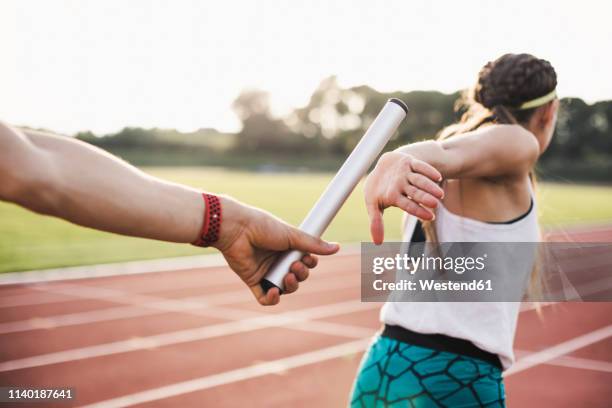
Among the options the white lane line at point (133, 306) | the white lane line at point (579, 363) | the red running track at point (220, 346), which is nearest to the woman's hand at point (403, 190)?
the red running track at point (220, 346)

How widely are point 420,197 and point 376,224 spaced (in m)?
0.13

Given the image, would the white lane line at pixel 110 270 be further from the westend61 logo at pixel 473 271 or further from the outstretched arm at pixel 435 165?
the outstretched arm at pixel 435 165

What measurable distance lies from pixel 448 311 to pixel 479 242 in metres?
0.24

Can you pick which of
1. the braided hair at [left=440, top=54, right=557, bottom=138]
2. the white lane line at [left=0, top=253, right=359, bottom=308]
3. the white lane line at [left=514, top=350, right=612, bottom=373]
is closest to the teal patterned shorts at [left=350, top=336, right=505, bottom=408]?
the braided hair at [left=440, top=54, right=557, bottom=138]

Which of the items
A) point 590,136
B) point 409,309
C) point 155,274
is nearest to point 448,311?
point 409,309

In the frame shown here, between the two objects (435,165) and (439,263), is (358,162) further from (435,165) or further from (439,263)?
(439,263)

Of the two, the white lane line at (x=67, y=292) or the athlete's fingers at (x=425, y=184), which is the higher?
the athlete's fingers at (x=425, y=184)

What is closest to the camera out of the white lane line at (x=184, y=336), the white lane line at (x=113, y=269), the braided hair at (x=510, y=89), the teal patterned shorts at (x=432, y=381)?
the teal patterned shorts at (x=432, y=381)

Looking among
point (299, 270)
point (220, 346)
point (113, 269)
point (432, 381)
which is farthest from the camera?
point (113, 269)

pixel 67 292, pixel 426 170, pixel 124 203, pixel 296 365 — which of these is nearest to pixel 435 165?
pixel 426 170

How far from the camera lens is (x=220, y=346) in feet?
20.4

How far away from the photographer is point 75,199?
1.49 m

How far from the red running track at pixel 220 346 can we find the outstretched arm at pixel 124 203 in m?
3.22

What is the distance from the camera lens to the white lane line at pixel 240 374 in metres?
4.84
